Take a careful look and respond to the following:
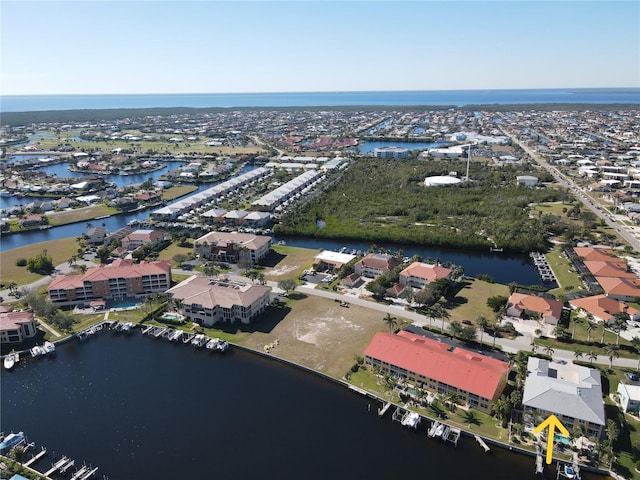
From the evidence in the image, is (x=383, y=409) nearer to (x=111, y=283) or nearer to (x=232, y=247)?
(x=232, y=247)

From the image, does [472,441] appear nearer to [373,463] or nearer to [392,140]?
[373,463]

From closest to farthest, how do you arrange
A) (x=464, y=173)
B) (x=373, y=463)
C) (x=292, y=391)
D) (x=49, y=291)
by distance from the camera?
(x=373, y=463), (x=292, y=391), (x=49, y=291), (x=464, y=173)

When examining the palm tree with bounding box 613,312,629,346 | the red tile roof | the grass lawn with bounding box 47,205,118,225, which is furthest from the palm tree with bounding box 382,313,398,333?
the grass lawn with bounding box 47,205,118,225

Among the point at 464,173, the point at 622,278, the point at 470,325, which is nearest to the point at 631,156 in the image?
the point at 464,173

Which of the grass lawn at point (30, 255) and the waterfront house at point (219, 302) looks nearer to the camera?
the waterfront house at point (219, 302)

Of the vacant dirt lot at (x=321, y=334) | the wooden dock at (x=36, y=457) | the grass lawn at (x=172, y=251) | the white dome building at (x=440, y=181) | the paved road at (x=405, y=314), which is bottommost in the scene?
the wooden dock at (x=36, y=457)
